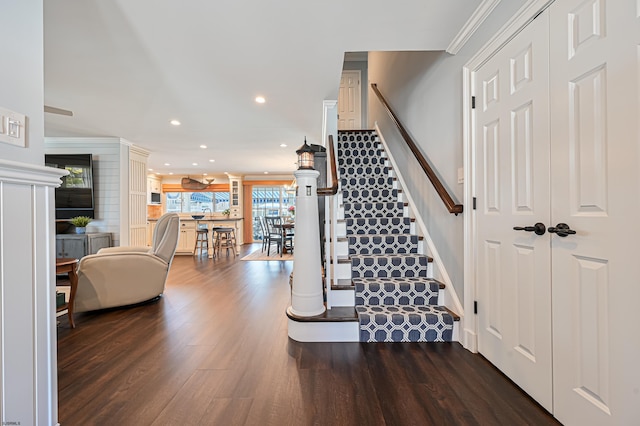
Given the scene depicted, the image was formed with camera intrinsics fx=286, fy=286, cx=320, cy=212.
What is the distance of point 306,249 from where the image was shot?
92.0 inches

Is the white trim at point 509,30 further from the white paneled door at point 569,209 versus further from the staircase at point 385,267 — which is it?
the staircase at point 385,267

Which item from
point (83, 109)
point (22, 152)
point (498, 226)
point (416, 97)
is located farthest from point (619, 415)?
point (83, 109)

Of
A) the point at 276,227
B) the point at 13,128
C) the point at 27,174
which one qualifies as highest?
the point at 13,128

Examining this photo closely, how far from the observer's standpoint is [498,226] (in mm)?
1795

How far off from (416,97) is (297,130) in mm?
2091

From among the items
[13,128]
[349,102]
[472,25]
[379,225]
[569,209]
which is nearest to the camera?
[13,128]

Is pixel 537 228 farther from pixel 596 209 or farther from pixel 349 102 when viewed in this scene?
pixel 349 102

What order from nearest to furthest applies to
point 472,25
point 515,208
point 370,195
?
point 515,208 → point 472,25 → point 370,195

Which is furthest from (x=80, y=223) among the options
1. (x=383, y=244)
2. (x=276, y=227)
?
(x=383, y=244)

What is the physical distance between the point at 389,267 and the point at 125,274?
2.76m

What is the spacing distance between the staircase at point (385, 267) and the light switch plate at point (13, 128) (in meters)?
2.11

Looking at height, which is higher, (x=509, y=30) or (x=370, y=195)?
(x=509, y=30)

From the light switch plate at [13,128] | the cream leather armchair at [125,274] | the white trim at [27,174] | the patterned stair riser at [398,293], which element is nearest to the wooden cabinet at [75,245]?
the cream leather armchair at [125,274]

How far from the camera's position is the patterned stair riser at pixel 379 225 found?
3244mm
